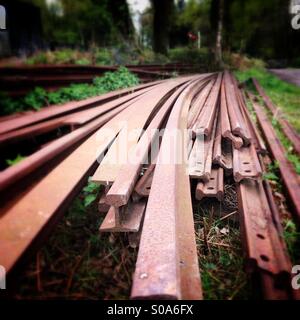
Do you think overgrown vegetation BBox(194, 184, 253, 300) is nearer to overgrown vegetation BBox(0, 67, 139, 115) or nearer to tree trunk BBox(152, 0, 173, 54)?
overgrown vegetation BBox(0, 67, 139, 115)

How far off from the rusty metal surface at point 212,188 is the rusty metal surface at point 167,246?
0.15 metres

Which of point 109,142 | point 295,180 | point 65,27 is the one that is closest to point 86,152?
point 109,142

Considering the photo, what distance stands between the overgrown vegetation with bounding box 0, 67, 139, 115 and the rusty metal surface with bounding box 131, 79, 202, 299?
7.15 feet

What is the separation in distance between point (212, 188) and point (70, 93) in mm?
2820

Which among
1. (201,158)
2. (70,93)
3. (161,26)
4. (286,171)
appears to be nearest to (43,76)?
(70,93)

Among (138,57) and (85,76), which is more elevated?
(138,57)

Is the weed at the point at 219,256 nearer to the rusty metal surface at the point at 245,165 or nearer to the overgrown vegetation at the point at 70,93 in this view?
the rusty metal surface at the point at 245,165

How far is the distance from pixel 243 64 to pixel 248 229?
17.2 metres

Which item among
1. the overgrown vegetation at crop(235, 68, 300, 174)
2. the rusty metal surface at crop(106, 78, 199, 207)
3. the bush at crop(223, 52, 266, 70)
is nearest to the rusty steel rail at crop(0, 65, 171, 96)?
the rusty metal surface at crop(106, 78, 199, 207)

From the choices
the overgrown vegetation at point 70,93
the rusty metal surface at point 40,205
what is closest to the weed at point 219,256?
the rusty metal surface at point 40,205

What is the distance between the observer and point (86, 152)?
2010 mm

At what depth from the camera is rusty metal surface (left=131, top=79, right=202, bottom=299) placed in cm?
96

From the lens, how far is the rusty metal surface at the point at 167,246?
96cm

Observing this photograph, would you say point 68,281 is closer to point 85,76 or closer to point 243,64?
point 85,76
